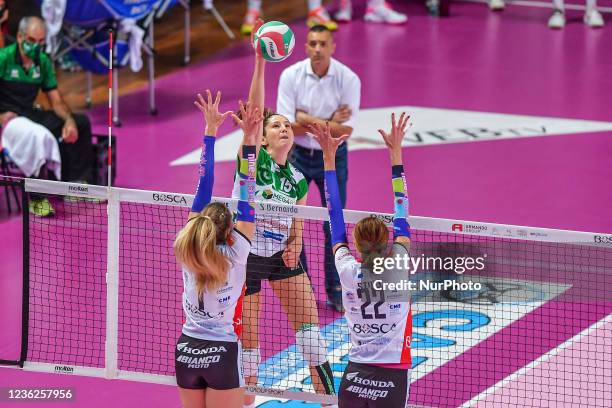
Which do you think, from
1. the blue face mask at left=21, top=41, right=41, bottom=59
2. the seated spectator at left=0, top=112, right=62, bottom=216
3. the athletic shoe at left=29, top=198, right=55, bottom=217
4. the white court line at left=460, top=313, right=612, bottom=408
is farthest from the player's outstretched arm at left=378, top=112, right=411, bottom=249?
the blue face mask at left=21, top=41, right=41, bottom=59

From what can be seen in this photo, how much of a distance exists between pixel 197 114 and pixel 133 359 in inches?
274

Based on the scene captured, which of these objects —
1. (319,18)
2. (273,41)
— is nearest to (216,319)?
(273,41)

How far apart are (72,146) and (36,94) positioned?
74cm

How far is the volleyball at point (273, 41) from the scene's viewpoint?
9.05 metres

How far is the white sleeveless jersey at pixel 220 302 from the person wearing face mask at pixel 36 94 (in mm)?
5849

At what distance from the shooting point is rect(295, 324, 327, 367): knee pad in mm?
8406

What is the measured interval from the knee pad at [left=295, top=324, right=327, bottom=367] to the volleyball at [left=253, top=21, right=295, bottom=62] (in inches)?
83.8

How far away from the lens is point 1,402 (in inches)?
353

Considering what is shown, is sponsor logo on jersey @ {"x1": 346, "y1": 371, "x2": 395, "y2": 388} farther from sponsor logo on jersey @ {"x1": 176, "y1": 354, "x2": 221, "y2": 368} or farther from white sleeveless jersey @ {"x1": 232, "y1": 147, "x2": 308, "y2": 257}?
white sleeveless jersey @ {"x1": 232, "y1": 147, "x2": 308, "y2": 257}

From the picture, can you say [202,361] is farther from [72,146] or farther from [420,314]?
[72,146]

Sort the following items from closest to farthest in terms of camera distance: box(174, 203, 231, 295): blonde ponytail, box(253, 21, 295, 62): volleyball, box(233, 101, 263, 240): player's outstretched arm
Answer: box(174, 203, 231, 295): blonde ponytail < box(233, 101, 263, 240): player's outstretched arm < box(253, 21, 295, 62): volleyball

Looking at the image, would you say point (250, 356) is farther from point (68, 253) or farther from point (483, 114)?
point (483, 114)

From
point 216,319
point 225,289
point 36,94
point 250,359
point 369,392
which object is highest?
point 36,94

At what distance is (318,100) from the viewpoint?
10570mm
